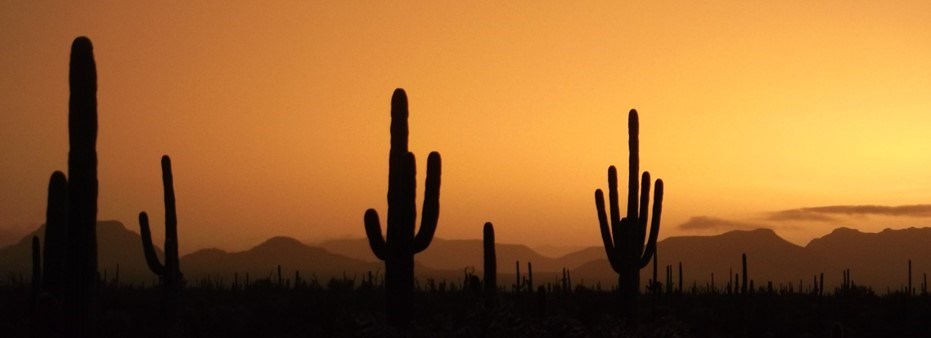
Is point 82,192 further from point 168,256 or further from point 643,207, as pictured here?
point 643,207

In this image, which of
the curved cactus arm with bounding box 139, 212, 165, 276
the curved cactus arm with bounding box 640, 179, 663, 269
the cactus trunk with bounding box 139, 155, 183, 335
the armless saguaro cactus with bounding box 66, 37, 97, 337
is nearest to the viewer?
the armless saguaro cactus with bounding box 66, 37, 97, 337

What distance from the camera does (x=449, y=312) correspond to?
22594 mm

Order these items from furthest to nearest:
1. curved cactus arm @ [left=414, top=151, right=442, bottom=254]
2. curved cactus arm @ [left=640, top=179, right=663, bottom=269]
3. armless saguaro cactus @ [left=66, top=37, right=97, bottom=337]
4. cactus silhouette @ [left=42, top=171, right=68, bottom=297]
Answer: curved cactus arm @ [left=640, top=179, right=663, bottom=269] → curved cactus arm @ [left=414, top=151, right=442, bottom=254] → cactus silhouette @ [left=42, top=171, right=68, bottom=297] → armless saguaro cactus @ [left=66, top=37, right=97, bottom=337]

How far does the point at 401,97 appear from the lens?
18281 millimetres

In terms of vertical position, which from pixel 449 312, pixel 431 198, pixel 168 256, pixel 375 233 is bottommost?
pixel 449 312

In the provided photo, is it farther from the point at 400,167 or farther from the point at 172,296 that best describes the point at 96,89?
the point at 172,296

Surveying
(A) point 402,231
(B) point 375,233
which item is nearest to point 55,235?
(B) point 375,233

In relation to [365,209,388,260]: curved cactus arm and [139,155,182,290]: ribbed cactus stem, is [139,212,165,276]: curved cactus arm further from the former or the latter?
[365,209,388,260]: curved cactus arm

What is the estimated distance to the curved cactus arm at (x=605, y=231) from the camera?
72.0ft

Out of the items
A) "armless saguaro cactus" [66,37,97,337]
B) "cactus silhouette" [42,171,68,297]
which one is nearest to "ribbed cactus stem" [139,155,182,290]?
"cactus silhouette" [42,171,68,297]

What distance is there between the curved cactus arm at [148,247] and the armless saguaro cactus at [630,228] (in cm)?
862

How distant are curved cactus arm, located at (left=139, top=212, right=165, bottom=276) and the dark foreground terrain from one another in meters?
0.95

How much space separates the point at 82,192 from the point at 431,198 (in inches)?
195

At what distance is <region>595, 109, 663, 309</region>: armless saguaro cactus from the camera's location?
2177 centimetres
